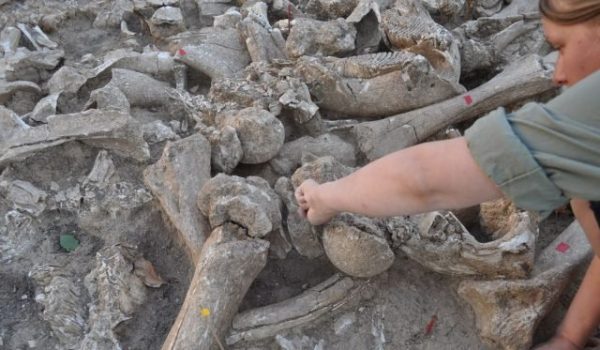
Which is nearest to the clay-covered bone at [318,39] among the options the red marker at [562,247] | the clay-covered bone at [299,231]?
the clay-covered bone at [299,231]

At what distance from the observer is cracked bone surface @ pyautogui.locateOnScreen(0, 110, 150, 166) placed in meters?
2.36

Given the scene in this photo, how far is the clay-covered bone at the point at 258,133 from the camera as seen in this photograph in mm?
2281

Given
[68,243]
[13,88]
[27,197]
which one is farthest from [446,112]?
[13,88]

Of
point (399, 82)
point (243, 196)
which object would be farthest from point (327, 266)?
point (399, 82)

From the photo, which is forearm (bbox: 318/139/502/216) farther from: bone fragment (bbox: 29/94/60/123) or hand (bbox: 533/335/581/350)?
bone fragment (bbox: 29/94/60/123)

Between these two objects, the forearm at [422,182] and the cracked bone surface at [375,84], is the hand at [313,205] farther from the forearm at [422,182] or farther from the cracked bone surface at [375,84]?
the cracked bone surface at [375,84]

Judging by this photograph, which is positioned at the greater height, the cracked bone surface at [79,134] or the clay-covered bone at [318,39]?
the clay-covered bone at [318,39]

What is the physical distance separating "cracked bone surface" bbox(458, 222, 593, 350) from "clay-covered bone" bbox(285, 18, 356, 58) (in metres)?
1.34

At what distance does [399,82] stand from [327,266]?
0.87 m

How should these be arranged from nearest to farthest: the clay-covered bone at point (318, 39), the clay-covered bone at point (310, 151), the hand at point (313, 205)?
the hand at point (313, 205) → the clay-covered bone at point (310, 151) → the clay-covered bone at point (318, 39)

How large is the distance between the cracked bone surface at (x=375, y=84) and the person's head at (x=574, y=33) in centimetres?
125

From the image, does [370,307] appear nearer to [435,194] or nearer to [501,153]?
[435,194]

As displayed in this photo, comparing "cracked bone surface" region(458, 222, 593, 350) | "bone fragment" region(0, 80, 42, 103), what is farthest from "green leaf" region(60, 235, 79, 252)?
"cracked bone surface" region(458, 222, 593, 350)

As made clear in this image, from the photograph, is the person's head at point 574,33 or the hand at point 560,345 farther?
the hand at point 560,345
